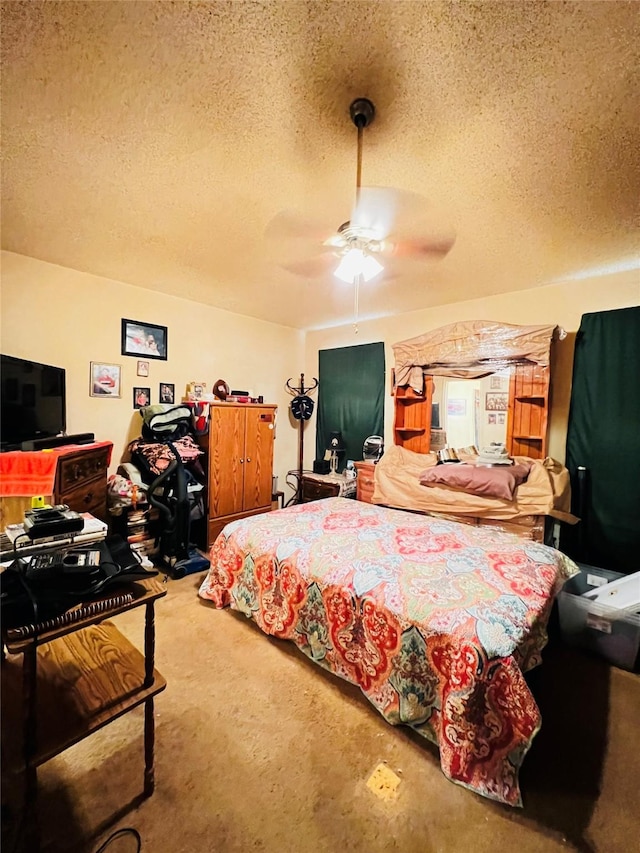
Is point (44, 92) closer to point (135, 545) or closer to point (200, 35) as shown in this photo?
point (200, 35)

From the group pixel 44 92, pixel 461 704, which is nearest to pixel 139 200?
pixel 44 92

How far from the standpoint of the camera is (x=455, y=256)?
2.56 m

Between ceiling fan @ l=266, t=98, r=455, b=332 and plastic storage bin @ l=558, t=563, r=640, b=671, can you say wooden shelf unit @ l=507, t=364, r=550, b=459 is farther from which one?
ceiling fan @ l=266, t=98, r=455, b=332

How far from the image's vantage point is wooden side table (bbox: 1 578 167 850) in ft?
3.09

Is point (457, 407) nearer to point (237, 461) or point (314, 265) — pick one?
point (314, 265)

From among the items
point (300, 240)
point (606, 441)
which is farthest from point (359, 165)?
point (606, 441)

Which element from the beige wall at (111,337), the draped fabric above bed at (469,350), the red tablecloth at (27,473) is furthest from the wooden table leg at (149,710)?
the draped fabric above bed at (469,350)

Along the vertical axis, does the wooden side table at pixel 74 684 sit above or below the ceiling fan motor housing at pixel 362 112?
below

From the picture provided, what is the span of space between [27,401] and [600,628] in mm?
3851

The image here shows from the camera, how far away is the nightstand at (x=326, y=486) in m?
4.08

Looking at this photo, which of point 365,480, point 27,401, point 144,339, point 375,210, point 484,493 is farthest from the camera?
point 365,480

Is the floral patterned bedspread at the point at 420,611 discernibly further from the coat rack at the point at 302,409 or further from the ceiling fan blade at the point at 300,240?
the coat rack at the point at 302,409

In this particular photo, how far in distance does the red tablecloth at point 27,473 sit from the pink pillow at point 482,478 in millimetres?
2800

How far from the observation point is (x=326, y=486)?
13.7 ft
